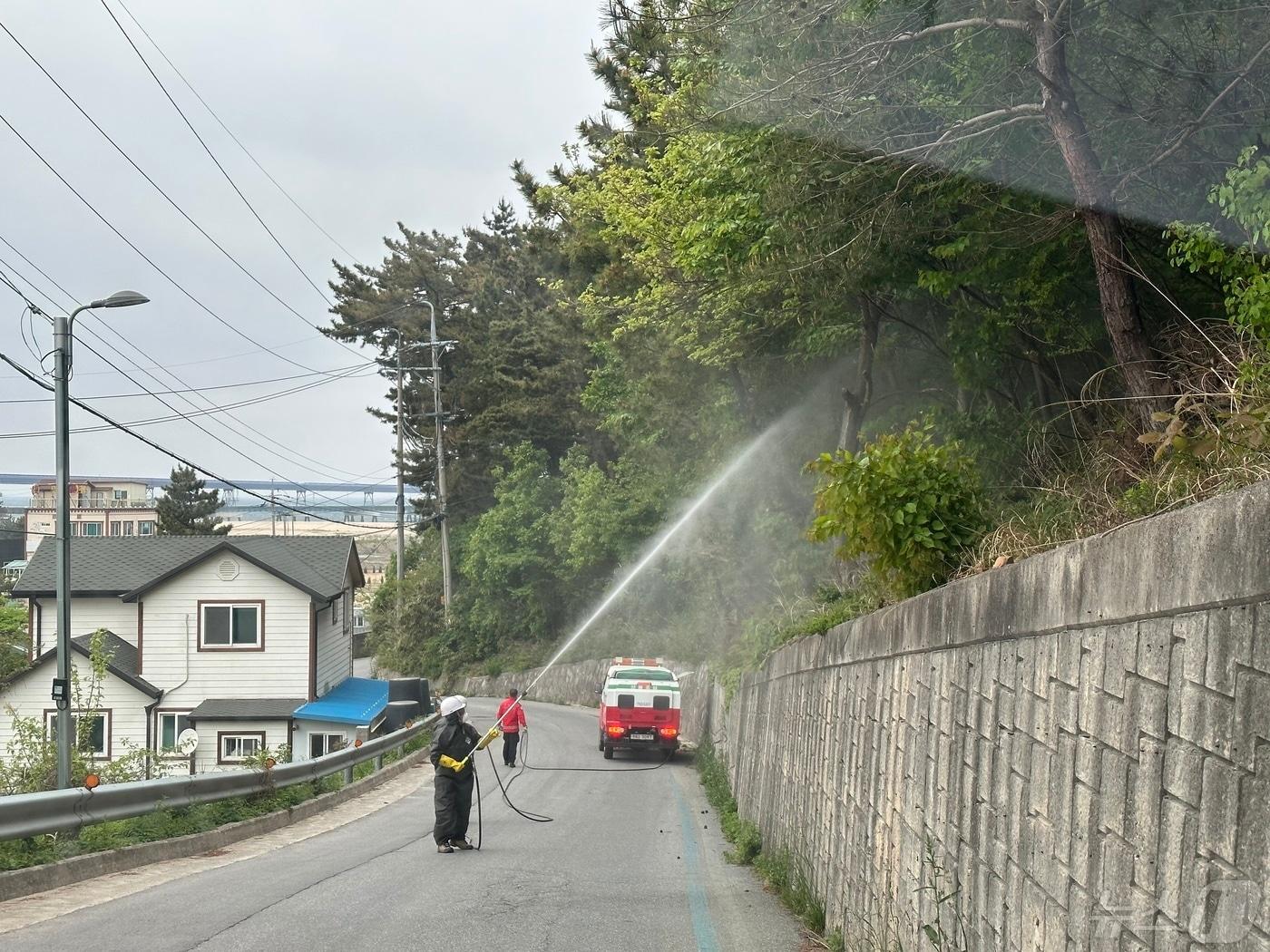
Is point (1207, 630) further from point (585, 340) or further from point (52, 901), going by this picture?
point (585, 340)

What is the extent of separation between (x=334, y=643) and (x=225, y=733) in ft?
17.1

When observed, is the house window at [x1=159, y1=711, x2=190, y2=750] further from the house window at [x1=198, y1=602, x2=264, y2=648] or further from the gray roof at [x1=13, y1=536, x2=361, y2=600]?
the gray roof at [x1=13, y1=536, x2=361, y2=600]

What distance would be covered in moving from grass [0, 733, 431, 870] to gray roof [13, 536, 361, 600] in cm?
1698

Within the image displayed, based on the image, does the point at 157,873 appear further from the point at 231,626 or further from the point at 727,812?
the point at 231,626

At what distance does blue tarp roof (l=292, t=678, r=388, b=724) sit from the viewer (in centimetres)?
3525

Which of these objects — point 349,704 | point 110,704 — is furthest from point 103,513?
point 349,704

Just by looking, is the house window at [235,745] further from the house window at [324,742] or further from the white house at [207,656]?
the house window at [324,742]

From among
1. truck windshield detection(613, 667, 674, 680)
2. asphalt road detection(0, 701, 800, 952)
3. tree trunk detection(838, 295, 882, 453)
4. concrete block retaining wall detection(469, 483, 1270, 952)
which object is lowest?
asphalt road detection(0, 701, 800, 952)

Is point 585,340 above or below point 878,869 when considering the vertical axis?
above

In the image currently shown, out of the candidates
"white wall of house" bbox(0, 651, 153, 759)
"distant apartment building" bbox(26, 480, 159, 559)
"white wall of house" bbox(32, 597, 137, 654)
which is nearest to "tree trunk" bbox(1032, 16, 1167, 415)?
"white wall of house" bbox(0, 651, 153, 759)

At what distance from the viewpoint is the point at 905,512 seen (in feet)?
28.6

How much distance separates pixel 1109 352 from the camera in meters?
16.7

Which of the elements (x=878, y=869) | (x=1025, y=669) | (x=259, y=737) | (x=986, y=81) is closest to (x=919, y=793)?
(x=878, y=869)

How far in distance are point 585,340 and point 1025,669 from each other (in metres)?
45.0
